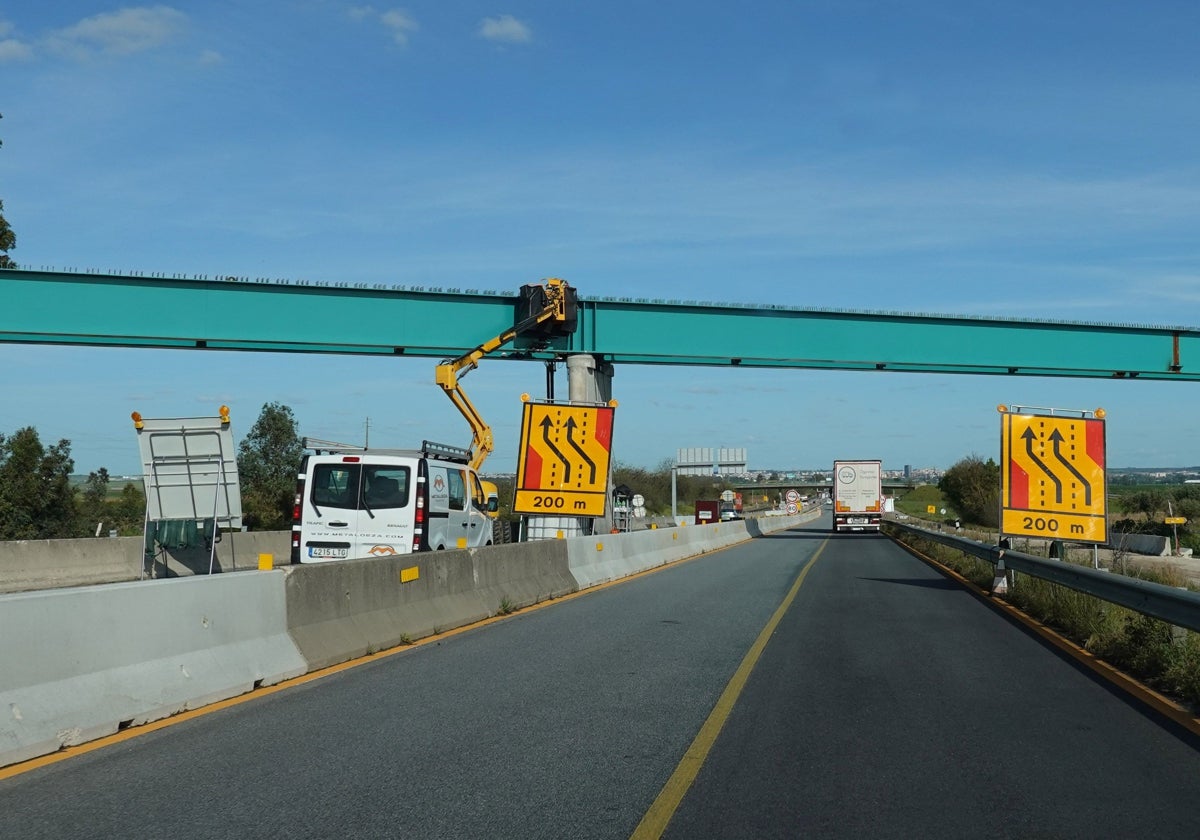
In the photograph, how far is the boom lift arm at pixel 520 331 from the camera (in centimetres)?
3034

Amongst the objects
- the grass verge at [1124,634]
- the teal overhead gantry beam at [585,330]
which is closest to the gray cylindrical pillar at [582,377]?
the teal overhead gantry beam at [585,330]

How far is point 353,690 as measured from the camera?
9.49 meters

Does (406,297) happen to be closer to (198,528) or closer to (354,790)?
(198,528)

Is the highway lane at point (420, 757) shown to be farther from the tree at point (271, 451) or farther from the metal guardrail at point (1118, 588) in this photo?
the tree at point (271, 451)

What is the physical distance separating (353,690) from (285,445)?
5165cm

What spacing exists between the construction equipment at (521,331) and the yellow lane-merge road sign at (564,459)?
3991 millimetres

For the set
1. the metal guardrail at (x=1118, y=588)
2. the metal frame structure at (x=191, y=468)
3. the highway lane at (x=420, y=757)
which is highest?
the metal frame structure at (x=191, y=468)

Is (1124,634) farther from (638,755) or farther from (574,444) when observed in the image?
(574,444)

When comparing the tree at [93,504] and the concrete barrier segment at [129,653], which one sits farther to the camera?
the tree at [93,504]

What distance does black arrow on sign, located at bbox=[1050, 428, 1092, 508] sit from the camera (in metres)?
20.5

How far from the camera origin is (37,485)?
41.1 metres

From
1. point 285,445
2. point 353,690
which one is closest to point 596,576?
point 353,690

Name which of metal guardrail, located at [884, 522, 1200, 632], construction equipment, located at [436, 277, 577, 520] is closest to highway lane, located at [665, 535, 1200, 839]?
metal guardrail, located at [884, 522, 1200, 632]

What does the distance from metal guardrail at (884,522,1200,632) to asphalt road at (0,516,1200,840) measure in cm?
91
